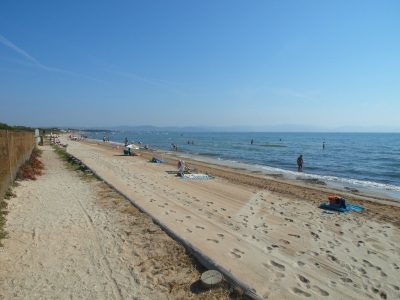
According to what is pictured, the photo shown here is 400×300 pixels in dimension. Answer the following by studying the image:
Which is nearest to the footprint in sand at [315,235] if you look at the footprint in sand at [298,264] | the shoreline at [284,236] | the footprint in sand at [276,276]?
the shoreline at [284,236]

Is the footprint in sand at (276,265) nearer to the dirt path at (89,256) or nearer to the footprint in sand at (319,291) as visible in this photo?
the footprint in sand at (319,291)

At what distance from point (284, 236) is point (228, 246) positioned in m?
1.45

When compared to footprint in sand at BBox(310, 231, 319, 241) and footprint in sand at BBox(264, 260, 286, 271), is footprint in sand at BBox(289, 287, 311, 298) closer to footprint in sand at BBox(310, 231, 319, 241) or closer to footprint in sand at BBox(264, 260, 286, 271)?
footprint in sand at BBox(264, 260, 286, 271)

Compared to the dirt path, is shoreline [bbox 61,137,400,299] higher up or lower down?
lower down

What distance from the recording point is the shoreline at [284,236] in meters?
3.80

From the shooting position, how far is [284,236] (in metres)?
5.48

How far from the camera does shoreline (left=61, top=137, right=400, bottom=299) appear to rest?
12.5 ft

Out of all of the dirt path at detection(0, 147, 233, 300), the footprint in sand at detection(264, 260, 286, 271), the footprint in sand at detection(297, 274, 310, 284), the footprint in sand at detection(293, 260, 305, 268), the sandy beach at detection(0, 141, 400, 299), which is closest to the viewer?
the dirt path at detection(0, 147, 233, 300)

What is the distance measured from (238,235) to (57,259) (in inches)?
Result: 131

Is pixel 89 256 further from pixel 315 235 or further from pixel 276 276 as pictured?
pixel 315 235

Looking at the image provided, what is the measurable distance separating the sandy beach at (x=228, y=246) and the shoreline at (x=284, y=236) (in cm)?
2

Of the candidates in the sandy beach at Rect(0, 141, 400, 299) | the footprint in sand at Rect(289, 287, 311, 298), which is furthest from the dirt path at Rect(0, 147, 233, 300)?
the footprint in sand at Rect(289, 287, 311, 298)

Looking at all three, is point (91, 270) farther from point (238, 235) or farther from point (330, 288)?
point (330, 288)

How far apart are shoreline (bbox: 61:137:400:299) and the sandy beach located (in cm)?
2
